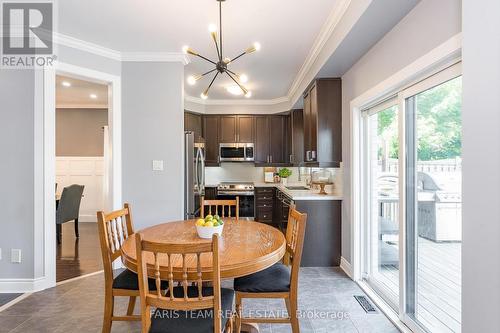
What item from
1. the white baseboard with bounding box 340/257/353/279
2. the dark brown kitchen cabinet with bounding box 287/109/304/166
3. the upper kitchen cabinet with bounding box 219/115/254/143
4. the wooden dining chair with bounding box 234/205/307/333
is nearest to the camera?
the wooden dining chair with bounding box 234/205/307/333

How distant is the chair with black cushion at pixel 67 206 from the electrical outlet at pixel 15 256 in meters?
1.70

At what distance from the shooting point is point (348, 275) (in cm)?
339

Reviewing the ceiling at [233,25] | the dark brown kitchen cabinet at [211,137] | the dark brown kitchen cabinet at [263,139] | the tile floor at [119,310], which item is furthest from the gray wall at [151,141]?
the dark brown kitchen cabinet at [263,139]

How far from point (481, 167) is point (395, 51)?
1521 mm

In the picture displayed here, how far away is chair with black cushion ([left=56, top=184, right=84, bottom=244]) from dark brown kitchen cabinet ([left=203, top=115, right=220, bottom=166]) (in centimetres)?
244

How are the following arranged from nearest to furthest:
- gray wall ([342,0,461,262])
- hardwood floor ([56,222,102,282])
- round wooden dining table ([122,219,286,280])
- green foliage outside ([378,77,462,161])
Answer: round wooden dining table ([122,219,286,280]), gray wall ([342,0,461,262]), green foliage outside ([378,77,462,161]), hardwood floor ([56,222,102,282])

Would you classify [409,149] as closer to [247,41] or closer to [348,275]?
[348,275]

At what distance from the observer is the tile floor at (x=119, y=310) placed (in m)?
2.30

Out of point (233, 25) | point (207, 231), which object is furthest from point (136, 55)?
point (207, 231)

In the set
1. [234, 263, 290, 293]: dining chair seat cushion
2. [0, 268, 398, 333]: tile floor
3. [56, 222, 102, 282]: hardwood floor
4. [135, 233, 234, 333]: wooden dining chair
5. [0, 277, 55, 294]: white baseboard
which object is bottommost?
[0, 268, 398, 333]: tile floor

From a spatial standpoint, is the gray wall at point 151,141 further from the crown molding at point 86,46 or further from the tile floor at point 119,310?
the tile floor at point 119,310

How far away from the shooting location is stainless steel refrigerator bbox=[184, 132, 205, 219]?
149 inches

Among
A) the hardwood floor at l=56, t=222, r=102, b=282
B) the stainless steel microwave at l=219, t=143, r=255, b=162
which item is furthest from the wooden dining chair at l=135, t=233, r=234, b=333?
the stainless steel microwave at l=219, t=143, r=255, b=162

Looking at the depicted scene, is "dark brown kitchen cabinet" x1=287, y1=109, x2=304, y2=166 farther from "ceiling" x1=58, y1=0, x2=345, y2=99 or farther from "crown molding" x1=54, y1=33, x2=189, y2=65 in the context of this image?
"crown molding" x1=54, y1=33, x2=189, y2=65
